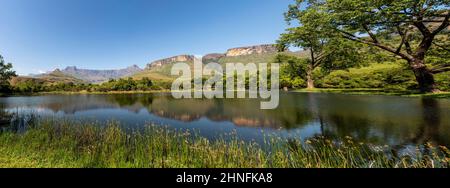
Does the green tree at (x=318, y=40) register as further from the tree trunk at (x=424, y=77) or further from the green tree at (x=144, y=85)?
the green tree at (x=144, y=85)

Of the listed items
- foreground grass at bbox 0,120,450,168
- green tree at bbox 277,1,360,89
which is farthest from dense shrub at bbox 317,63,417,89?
foreground grass at bbox 0,120,450,168

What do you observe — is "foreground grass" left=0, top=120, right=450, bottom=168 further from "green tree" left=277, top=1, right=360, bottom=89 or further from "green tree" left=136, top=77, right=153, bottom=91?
"green tree" left=136, top=77, right=153, bottom=91

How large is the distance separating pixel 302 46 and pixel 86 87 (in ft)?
351

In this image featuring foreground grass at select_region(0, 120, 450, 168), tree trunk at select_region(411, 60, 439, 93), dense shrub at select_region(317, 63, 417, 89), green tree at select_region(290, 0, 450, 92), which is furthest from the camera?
dense shrub at select_region(317, 63, 417, 89)

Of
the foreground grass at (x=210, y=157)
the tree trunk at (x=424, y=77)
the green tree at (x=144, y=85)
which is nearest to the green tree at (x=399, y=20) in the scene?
the tree trunk at (x=424, y=77)

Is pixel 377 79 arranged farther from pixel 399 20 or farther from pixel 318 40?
pixel 399 20

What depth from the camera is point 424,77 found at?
2509 centimetres

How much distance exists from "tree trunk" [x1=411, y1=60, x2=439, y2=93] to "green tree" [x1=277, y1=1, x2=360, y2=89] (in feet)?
33.6

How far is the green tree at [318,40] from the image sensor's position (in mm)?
27108

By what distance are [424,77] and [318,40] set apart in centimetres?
2411

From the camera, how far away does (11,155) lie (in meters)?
7.95

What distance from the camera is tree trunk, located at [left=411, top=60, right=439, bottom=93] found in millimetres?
24516
